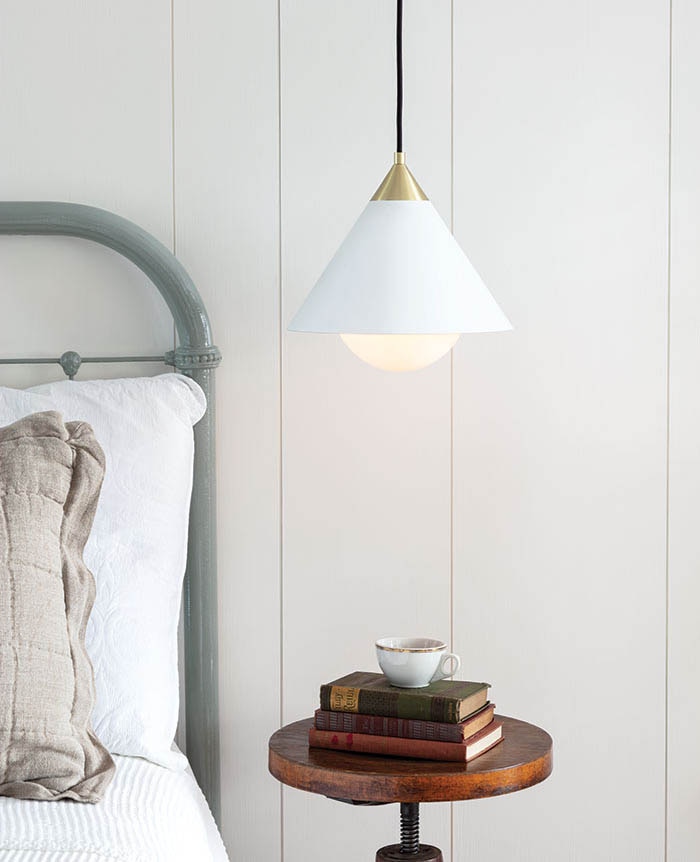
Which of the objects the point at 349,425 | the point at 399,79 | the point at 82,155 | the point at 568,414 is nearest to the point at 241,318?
the point at 349,425

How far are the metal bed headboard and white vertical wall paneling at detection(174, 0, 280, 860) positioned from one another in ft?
0.19

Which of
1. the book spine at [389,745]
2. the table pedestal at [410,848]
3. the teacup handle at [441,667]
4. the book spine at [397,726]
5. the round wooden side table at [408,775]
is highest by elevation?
the teacup handle at [441,667]

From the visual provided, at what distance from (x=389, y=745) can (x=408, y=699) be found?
7 cm

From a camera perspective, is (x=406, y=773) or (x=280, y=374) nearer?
(x=406, y=773)

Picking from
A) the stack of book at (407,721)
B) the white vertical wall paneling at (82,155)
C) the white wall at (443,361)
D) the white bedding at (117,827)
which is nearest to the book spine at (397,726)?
the stack of book at (407,721)

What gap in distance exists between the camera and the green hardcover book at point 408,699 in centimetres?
165

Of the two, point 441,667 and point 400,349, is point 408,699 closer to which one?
point 441,667

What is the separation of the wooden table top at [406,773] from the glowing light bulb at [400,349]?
1.99 feet

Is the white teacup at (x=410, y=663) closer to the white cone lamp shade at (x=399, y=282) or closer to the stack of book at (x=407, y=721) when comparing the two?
the stack of book at (x=407, y=721)

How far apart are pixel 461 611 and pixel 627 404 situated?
477mm

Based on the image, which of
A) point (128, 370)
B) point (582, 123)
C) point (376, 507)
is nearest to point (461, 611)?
point (376, 507)

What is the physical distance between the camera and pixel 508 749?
1.71 m

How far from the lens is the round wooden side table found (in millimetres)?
1588

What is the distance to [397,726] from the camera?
166cm
